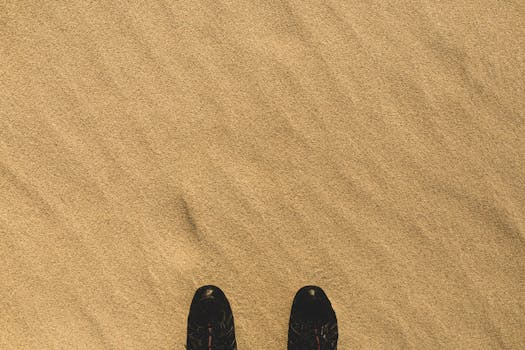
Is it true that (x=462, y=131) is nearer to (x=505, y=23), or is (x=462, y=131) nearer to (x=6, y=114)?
(x=505, y=23)

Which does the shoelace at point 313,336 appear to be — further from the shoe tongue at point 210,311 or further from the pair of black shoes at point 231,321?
the shoe tongue at point 210,311

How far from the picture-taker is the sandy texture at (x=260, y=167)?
203 cm

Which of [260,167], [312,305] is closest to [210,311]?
[312,305]

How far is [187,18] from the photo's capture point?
80.0 inches

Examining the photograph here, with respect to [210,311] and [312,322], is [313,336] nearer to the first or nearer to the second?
[312,322]

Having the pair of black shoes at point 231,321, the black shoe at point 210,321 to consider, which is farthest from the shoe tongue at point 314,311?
the black shoe at point 210,321

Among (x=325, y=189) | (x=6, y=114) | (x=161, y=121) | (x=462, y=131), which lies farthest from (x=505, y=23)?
(x=6, y=114)

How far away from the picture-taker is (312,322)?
2082 millimetres

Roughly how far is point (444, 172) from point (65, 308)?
1.79 m

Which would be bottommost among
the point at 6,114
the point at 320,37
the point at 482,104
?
the point at 482,104

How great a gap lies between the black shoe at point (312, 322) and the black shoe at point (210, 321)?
0.28 m

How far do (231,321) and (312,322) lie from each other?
36 centimetres

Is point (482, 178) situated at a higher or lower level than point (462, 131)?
lower

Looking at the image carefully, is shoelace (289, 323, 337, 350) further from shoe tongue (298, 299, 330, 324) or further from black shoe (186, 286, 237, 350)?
black shoe (186, 286, 237, 350)
